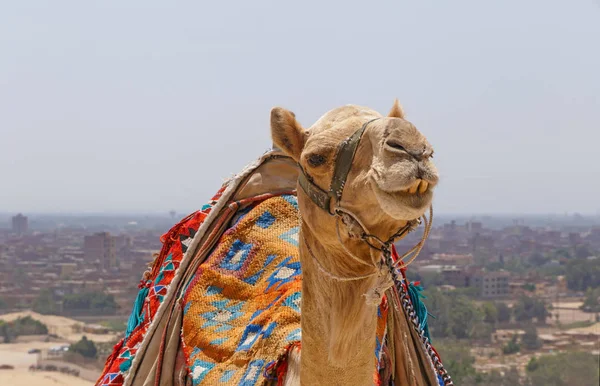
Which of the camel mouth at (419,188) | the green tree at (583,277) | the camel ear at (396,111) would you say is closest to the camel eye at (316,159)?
the camel ear at (396,111)

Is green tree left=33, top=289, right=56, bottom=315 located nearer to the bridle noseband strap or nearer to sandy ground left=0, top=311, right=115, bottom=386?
sandy ground left=0, top=311, right=115, bottom=386

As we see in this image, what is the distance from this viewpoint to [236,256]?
4.38 m

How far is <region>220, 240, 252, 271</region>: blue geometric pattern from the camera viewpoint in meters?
4.33

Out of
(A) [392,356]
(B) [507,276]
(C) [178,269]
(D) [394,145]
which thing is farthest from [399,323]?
(B) [507,276]

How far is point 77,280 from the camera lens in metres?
68.9

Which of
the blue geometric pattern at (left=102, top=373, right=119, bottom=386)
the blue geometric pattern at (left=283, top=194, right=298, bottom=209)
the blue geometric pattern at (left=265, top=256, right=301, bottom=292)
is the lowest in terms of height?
the blue geometric pattern at (left=102, top=373, right=119, bottom=386)

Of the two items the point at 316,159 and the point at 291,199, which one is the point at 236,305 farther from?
the point at 316,159

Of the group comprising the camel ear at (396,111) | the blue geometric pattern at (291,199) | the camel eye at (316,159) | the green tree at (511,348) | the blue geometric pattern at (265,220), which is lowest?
the green tree at (511,348)

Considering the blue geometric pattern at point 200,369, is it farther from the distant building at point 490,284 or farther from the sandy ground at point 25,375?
the distant building at point 490,284

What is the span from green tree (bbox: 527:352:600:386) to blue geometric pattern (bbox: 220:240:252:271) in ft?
87.0

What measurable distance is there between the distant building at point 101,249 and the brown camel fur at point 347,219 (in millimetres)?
77744

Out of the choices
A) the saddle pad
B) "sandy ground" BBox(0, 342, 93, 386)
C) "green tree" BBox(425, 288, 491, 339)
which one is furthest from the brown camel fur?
"green tree" BBox(425, 288, 491, 339)

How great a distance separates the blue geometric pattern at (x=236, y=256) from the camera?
4.33 meters

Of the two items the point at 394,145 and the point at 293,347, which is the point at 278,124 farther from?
the point at 293,347
